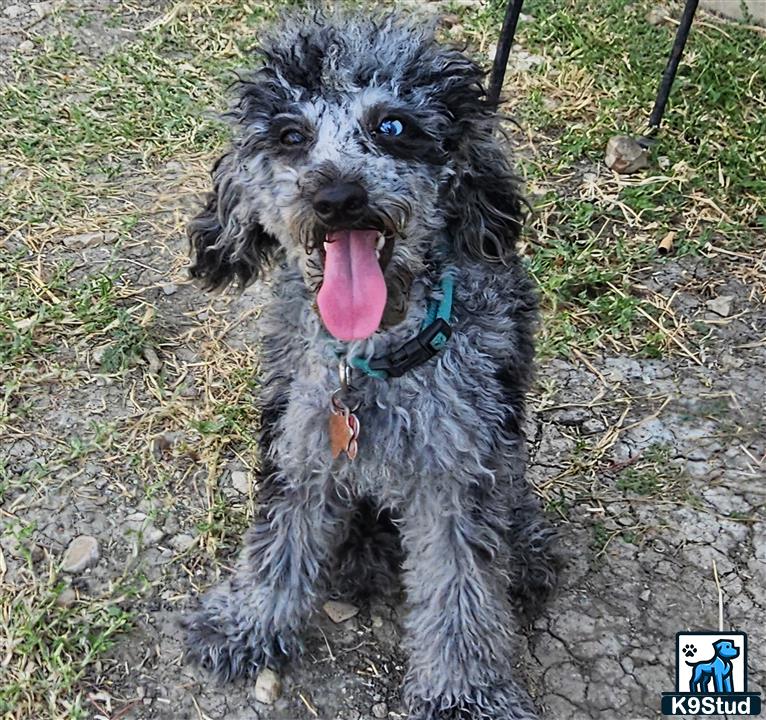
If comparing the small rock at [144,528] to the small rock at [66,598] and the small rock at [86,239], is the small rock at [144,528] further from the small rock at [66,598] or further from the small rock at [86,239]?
the small rock at [86,239]

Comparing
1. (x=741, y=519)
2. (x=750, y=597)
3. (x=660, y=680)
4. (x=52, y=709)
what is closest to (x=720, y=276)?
(x=741, y=519)

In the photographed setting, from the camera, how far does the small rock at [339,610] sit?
322 centimetres

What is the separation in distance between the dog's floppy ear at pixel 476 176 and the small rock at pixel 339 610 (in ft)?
4.14

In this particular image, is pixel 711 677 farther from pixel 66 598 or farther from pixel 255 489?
pixel 66 598

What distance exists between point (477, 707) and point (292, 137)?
1663 mm

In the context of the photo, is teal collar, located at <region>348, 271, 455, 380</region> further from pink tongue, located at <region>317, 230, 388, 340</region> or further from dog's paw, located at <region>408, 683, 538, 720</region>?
dog's paw, located at <region>408, 683, 538, 720</region>

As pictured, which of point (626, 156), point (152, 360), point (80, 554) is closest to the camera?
point (80, 554)

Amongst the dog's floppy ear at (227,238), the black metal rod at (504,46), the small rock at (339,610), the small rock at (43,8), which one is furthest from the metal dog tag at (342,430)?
the small rock at (43,8)

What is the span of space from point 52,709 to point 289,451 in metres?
1.04

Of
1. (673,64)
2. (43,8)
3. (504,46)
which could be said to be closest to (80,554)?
(504,46)

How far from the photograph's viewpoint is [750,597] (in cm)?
328

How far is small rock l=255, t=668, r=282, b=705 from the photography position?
301 cm

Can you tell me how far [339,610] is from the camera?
3236 mm

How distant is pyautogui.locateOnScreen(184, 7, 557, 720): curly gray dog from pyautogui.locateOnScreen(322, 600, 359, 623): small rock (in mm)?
164
